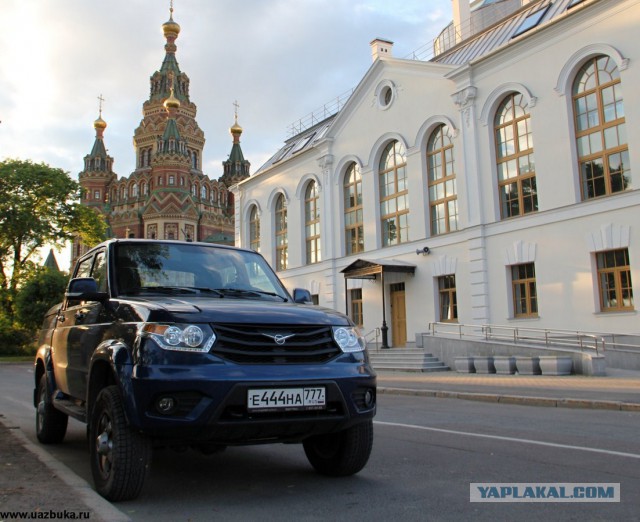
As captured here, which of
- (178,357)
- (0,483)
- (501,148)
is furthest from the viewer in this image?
(501,148)

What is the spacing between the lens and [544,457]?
584 cm

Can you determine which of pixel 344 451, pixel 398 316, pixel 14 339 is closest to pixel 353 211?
pixel 398 316

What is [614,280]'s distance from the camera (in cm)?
1900

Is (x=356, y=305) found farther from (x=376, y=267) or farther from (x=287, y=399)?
(x=287, y=399)

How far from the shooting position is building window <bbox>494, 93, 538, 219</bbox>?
→ 72.1 ft

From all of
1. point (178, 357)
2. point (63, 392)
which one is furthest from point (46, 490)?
point (63, 392)

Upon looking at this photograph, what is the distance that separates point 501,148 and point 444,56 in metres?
9.41

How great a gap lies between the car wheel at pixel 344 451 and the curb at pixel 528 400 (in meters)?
7.05

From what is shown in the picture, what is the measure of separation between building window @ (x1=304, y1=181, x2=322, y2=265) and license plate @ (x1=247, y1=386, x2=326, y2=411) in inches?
1139

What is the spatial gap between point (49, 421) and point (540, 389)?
32.7ft

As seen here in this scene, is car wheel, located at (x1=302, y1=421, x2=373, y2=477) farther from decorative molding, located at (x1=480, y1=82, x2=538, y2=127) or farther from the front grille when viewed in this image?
decorative molding, located at (x1=480, y1=82, x2=538, y2=127)

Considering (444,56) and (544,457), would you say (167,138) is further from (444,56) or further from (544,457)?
(544,457)

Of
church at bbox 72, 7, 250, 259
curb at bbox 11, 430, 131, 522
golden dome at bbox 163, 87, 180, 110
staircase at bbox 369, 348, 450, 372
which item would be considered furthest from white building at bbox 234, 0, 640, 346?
golden dome at bbox 163, 87, 180, 110

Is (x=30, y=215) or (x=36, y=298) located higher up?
(x=30, y=215)
